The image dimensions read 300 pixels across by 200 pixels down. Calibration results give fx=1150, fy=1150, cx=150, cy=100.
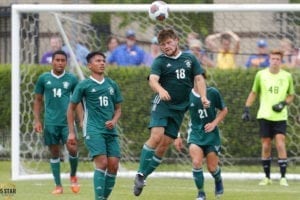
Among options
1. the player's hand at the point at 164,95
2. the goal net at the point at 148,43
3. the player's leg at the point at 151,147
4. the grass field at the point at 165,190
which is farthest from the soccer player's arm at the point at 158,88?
the goal net at the point at 148,43

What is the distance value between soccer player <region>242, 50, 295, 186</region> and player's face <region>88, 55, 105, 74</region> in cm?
479

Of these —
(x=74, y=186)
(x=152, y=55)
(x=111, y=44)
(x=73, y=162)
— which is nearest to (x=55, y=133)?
(x=73, y=162)

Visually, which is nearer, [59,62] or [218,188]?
[218,188]

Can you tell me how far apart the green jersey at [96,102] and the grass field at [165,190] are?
1.80 metres

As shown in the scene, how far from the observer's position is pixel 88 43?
69.1 feet

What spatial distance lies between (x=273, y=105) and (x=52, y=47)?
4.40 metres

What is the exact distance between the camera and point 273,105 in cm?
1875

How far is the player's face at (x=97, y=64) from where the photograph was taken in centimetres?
1438

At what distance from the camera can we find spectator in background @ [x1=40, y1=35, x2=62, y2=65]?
2061 cm

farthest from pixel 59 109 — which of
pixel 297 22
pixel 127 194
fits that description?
pixel 297 22

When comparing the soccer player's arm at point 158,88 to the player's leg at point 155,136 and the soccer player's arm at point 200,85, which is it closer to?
the player's leg at point 155,136

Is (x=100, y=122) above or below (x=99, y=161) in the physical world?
above

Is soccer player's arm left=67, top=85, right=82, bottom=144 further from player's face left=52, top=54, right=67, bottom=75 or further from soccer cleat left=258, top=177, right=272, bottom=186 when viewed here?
soccer cleat left=258, top=177, right=272, bottom=186

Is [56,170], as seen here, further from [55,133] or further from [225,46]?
[225,46]
